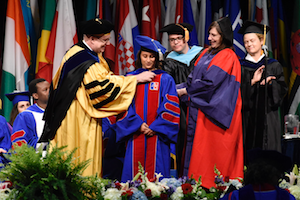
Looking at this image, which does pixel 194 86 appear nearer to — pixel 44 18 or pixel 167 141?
pixel 167 141

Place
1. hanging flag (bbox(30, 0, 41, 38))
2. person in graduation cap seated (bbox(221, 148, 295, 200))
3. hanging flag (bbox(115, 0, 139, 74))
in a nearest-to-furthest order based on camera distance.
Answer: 1. person in graduation cap seated (bbox(221, 148, 295, 200))
2. hanging flag (bbox(30, 0, 41, 38))
3. hanging flag (bbox(115, 0, 139, 74))

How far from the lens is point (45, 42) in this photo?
6.51 meters

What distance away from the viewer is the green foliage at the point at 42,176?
2707 mm

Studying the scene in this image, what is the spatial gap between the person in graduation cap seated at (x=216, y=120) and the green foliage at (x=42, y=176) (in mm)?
1751

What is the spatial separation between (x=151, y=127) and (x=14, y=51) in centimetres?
304

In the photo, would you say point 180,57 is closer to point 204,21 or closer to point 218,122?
point 218,122

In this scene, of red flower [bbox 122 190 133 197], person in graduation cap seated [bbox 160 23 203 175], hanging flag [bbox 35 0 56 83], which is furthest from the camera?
hanging flag [bbox 35 0 56 83]

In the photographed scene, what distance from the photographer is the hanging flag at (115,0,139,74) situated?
6.74 meters

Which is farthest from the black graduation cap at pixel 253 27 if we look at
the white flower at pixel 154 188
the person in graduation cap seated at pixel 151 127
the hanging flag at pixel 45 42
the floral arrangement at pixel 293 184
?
the hanging flag at pixel 45 42

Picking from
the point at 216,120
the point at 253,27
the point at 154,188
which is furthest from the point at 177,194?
the point at 253,27

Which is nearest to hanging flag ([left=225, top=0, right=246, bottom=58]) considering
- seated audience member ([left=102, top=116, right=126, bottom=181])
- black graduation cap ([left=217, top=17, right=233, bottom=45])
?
black graduation cap ([left=217, top=17, right=233, bottom=45])

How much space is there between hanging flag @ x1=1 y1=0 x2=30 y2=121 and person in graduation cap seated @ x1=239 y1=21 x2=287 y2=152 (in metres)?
3.32

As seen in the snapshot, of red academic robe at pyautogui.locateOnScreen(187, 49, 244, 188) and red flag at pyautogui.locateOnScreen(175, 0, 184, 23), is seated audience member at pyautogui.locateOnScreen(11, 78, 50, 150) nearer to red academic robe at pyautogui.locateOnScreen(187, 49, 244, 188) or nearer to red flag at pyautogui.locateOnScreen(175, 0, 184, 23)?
red academic robe at pyautogui.locateOnScreen(187, 49, 244, 188)

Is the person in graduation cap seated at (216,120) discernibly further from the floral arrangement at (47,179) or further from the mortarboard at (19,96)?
the mortarboard at (19,96)
